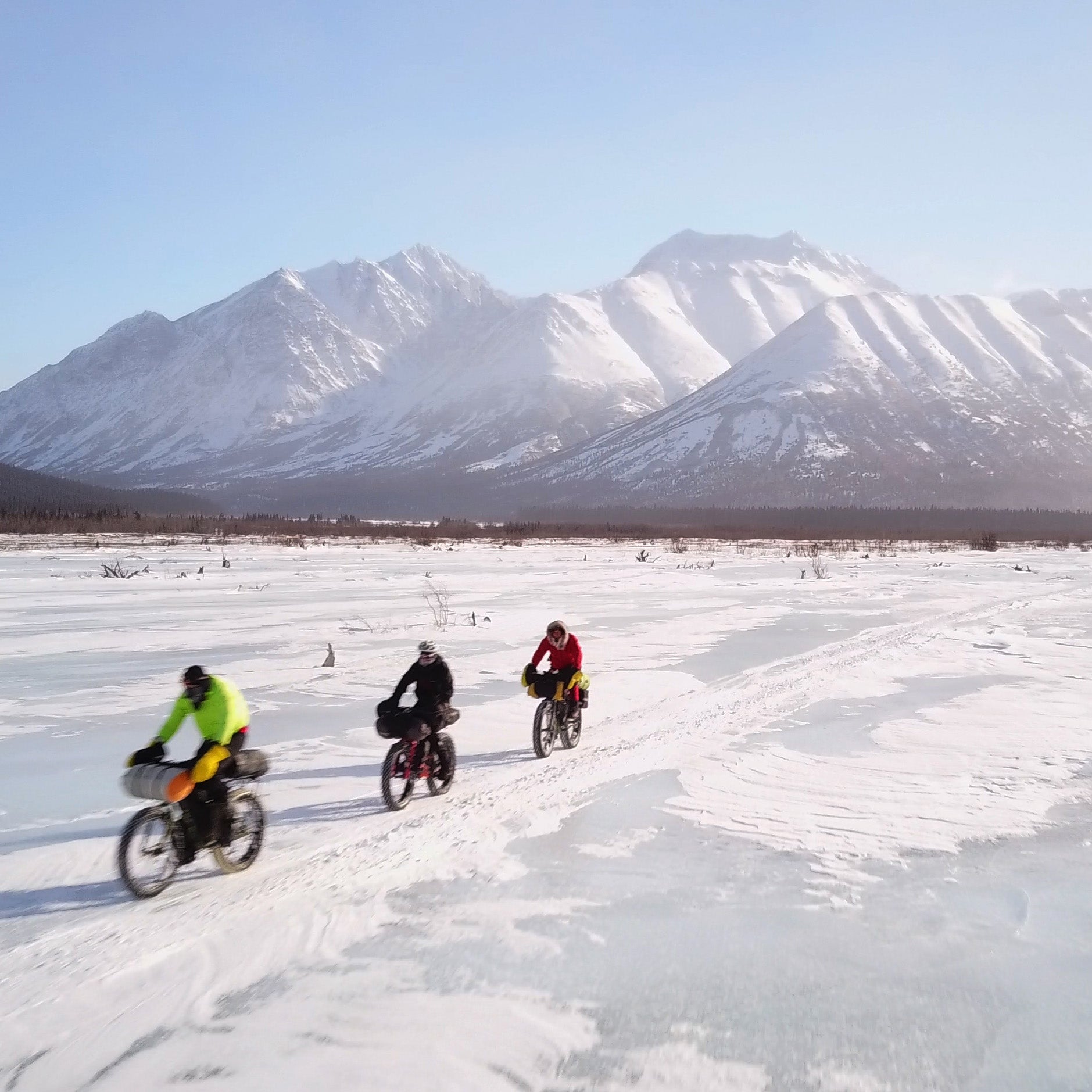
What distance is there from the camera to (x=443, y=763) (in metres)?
8.70

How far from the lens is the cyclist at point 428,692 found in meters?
8.30

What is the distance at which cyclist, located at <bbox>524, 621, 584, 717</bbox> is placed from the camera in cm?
1038

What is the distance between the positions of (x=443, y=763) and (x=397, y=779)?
594 millimetres

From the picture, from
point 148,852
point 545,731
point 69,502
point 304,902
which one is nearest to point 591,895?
point 304,902

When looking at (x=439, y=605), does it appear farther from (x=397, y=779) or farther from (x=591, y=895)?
(x=591, y=895)

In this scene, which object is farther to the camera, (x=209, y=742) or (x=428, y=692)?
(x=428, y=692)

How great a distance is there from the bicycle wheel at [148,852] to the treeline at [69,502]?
73.1 m

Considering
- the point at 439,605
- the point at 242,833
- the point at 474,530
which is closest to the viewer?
the point at 242,833

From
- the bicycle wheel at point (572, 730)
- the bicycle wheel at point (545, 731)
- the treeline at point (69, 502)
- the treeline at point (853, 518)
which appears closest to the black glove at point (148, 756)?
the bicycle wheel at point (545, 731)

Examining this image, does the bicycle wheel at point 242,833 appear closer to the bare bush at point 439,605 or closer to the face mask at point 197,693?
the face mask at point 197,693

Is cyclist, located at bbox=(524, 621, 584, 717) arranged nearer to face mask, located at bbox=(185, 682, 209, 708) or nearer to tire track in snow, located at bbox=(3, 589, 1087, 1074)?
tire track in snow, located at bbox=(3, 589, 1087, 1074)

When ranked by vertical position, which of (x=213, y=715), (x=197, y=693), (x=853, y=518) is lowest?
(x=213, y=715)

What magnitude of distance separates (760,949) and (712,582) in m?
30.9

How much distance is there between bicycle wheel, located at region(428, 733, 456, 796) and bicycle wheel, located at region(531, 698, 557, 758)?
1401 millimetres
